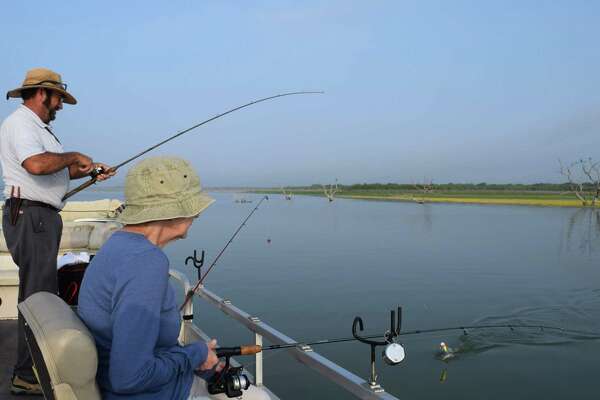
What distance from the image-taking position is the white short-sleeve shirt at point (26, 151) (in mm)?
2678

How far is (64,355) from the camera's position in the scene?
1.40 metres

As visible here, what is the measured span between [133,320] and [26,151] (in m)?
1.66

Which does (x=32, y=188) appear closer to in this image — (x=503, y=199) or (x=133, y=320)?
(x=133, y=320)

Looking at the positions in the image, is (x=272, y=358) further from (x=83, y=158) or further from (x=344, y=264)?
(x=344, y=264)

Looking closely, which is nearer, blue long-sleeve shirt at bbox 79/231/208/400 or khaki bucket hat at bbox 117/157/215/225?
blue long-sleeve shirt at bbox 79/231/208/400

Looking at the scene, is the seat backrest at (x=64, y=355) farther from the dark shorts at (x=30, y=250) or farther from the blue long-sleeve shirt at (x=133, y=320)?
the dark shorts at (x=30, y=250)

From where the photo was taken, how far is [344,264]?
51.9 ft

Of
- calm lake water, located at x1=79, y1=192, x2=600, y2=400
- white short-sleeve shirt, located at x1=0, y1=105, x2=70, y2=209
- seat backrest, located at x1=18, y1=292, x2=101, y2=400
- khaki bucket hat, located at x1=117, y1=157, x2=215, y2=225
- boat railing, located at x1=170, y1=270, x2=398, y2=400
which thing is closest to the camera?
seat backrest, located at x1=18, y1=292, x2=101, y2=400

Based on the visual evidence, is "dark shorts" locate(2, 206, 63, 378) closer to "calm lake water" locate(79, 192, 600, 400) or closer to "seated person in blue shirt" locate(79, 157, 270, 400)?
"seated person in blue shirt" locate(79, 157, 270, 400)

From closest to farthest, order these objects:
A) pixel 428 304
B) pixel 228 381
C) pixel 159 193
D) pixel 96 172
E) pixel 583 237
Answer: pixel 159 193 < pixel 228 381 < pixel 96 172 < pixel 428 304 < pixel 583 237

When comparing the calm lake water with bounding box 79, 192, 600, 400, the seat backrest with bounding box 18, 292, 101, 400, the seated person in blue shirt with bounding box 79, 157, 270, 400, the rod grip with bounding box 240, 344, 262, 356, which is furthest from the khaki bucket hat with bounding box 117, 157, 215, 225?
the calm lake water with bounding box 79, 192, 600, 400

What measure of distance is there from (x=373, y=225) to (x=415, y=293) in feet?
67.2

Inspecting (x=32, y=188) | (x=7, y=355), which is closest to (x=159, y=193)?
(x=32, y=188)

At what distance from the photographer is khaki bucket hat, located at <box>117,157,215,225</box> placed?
1.62 meters
